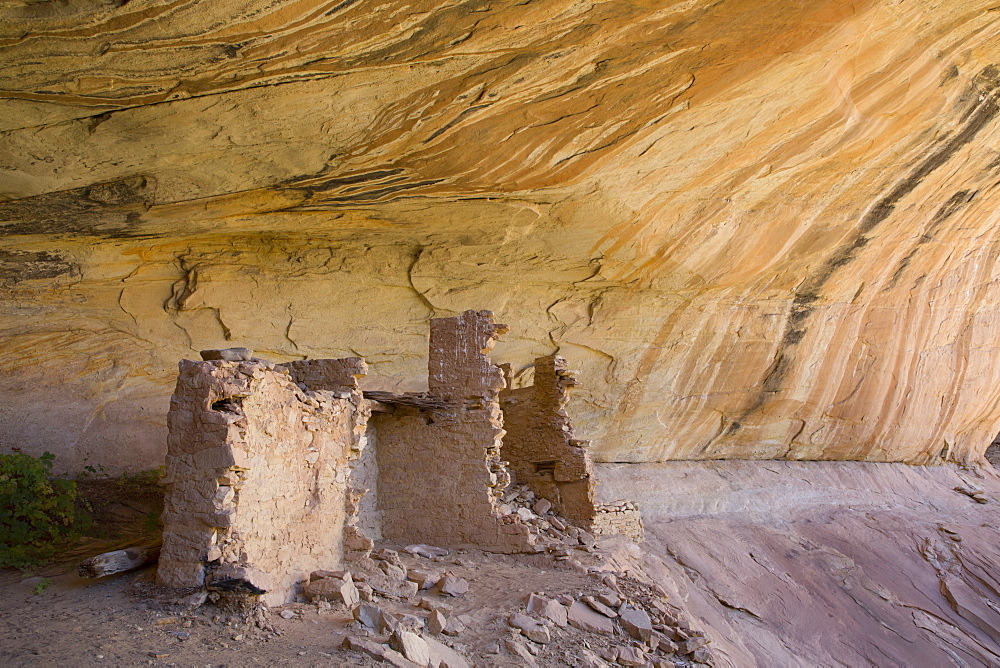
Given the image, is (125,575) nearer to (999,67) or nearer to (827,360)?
(999,67)

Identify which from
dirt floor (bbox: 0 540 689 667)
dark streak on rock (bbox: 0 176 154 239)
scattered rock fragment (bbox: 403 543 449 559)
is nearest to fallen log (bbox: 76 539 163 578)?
dirt floor (bbox: 0 540 689 667)

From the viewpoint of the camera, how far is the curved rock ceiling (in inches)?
247

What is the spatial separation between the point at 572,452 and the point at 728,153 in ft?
13.4

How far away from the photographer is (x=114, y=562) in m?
5.28

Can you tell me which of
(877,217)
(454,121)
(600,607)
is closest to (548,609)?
(600,607)

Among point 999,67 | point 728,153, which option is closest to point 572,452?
point 728,153

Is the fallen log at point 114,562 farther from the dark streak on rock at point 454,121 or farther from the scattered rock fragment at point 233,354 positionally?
the dark streak on rock at point 454,121

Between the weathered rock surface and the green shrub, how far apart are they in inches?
252

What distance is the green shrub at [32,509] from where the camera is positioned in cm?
664

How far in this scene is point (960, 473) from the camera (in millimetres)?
18016

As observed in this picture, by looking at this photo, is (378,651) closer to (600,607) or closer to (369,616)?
(369,616)

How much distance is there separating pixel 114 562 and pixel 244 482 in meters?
1.17

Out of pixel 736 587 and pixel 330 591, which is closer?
pixel 330 591

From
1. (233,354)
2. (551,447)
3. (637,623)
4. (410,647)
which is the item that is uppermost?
(233,354)
